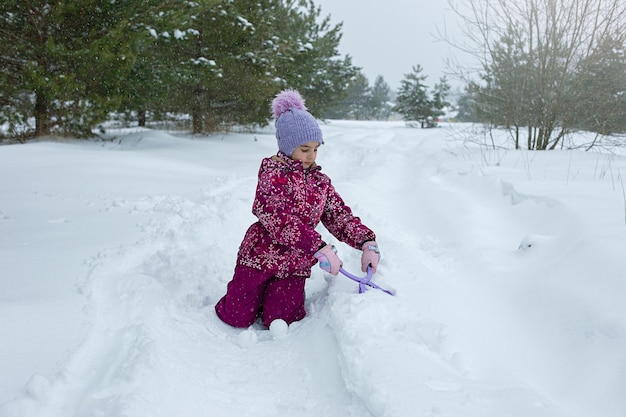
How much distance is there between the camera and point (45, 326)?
177 centimetres

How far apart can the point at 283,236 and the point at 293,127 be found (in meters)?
0.60

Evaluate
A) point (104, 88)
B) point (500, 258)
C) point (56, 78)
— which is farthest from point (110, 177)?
point (500, 258)

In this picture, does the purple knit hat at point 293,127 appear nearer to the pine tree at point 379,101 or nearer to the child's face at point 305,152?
the child's face at point 305,152

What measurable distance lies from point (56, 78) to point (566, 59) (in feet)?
25.6

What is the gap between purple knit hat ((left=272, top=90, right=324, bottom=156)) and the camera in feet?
7.48

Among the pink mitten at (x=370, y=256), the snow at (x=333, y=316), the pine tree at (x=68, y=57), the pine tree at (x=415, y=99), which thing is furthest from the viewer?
the pine tree at (x=415, y=99)

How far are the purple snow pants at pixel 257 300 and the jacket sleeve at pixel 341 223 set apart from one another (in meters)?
0.41

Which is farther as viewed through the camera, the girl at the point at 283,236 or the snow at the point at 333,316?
the girl at the point at 283,236

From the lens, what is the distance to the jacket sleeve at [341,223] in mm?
2525

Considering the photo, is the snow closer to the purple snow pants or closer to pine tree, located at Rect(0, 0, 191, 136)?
the purple snow pants

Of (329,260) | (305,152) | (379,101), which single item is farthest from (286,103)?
(379,101)

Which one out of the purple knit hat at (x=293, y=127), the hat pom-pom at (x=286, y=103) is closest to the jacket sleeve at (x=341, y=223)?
the purple knit hat at (x=293, y=127)

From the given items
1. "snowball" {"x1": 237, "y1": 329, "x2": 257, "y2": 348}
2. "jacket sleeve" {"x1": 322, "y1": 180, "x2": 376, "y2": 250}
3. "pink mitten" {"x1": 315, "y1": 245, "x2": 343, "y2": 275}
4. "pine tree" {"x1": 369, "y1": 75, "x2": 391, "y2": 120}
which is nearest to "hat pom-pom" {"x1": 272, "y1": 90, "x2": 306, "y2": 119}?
"jacket sleeve" {"x1": 322, "y1": 180, "x2": 376, "y2": 250}

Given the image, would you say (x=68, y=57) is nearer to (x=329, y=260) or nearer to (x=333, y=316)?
(x=329, y=260)
